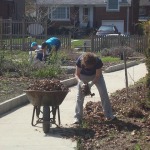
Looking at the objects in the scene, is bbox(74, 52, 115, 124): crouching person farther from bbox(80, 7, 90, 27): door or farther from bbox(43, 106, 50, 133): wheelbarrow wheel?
bbox(80, 7, 90, 27): door

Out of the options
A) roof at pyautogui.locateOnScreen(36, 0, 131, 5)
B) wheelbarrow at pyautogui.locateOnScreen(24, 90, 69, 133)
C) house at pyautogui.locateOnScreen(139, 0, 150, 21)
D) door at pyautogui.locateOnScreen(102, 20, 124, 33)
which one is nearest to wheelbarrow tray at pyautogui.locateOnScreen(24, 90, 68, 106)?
wheelbarrow at pyautogui.locateOnScreen(24, 90, 69, 133)

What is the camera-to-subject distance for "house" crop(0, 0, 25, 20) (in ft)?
178

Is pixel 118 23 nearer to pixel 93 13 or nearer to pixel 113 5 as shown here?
pixel 113 5

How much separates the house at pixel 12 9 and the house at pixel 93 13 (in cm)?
193

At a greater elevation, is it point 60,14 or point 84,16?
point 60,14

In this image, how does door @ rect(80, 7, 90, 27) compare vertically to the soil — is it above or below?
above

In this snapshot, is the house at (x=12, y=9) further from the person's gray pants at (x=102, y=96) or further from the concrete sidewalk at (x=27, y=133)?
the person's gray pants at (x=102, y=96)

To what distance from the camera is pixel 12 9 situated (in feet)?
189

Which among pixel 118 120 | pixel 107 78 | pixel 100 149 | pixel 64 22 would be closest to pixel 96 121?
pixel 118 120

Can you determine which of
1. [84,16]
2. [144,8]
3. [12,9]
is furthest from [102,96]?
[144,8]

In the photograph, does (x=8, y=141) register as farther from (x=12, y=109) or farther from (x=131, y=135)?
(x=12, y=109)

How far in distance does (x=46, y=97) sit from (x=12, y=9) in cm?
4838

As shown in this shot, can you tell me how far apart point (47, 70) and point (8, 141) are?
8361 mm

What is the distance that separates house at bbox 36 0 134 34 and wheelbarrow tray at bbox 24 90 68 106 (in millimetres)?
50864
